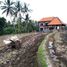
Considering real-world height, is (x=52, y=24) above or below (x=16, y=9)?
below

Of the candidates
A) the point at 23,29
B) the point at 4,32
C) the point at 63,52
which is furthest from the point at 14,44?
the point at 23,29

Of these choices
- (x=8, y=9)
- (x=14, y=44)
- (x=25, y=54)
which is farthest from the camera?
(x=8, y=9)

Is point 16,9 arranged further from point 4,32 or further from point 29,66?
point 29,66

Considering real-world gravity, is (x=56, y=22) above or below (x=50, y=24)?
above

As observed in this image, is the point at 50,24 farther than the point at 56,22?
Yes

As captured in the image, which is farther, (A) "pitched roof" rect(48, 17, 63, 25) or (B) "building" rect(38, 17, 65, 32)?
(A) "pitched roof" rect(48, 17, 63, 25)

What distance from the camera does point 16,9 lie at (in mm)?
77625

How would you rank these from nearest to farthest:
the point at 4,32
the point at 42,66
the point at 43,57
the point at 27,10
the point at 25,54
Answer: the point at 42,66
the point at 43,57
the point at 25,54
the point at 4,32
the point at 27,10

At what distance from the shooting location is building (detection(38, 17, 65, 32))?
76.8 metres

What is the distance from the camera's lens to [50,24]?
78438 millimetres

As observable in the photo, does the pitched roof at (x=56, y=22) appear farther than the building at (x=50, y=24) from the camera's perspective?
Yes

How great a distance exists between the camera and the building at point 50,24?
76812 millimetres

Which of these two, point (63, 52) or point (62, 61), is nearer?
point (62, 61)

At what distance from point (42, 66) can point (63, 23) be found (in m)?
61.2
